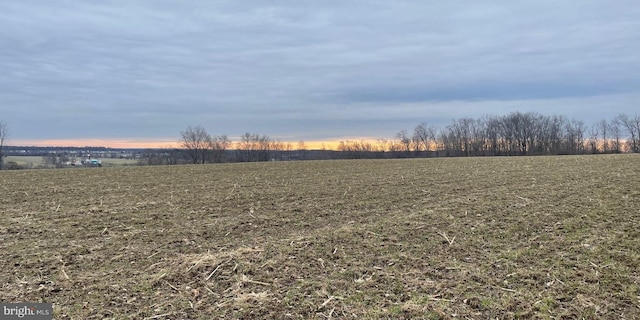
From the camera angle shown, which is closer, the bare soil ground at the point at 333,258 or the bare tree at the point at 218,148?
the bare soil ground at the point at 333,258

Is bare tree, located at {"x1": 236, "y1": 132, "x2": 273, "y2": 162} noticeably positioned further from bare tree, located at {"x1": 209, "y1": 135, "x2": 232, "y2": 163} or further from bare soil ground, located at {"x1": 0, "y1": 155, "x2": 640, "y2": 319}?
bare soil ground, located at {"x1": 0, "y1": 155, "x2": 640, "y2": 319}

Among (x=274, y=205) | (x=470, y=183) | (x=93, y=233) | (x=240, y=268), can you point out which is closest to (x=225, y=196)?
(x=274, y=205)

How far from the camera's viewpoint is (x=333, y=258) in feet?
20.7

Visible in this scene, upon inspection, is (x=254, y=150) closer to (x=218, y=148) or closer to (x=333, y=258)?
(x=218, y=148)

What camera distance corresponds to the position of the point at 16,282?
552cm

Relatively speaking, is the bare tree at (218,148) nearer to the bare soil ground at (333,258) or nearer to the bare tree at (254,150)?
the bare tree at (254,150)

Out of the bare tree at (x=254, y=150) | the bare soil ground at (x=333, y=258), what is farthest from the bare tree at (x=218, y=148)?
the bare soil ground at (x=333, y=258)

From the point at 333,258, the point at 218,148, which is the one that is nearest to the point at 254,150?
the point at 218,148

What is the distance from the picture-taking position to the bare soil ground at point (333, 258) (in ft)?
15.5

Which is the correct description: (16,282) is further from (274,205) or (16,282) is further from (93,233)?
(274,205)

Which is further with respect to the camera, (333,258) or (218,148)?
(218,148)

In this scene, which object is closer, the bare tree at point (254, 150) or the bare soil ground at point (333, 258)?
the bare soil ground at point (333, 258)

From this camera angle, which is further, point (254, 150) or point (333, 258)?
point (254, 150)

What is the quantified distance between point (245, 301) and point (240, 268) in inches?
42.5
